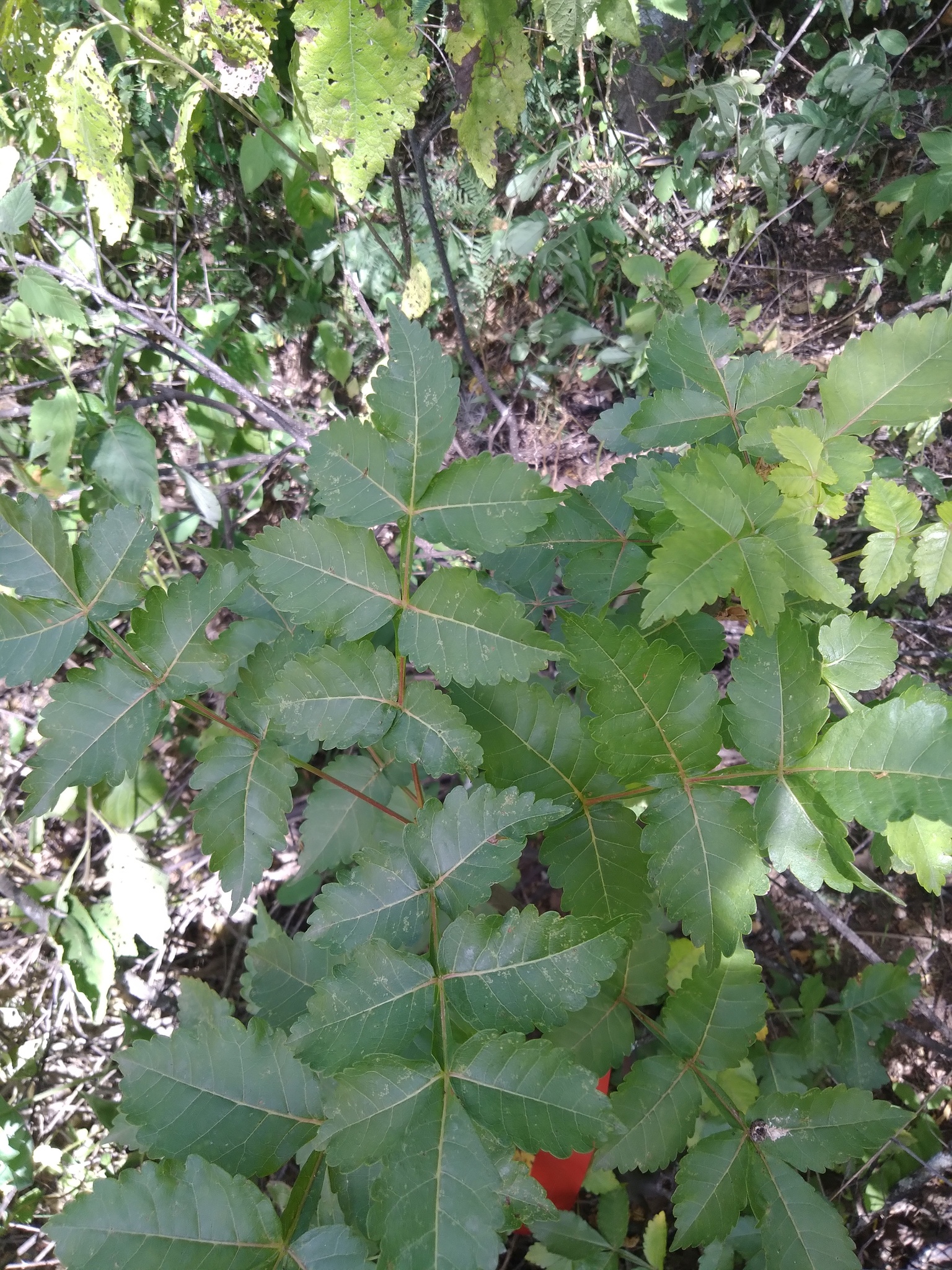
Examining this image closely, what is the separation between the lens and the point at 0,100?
2.11m

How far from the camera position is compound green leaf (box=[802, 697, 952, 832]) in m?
0.95

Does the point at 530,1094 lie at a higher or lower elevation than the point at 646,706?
lower

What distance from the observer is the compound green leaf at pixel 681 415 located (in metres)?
1.22

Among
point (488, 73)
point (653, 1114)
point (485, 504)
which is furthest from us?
point (488, 73)

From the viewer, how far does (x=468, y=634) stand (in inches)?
44.5

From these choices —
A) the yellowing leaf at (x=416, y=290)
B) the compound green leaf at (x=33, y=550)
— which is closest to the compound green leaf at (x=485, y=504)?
the compound green leaf at (x=33, y=550)

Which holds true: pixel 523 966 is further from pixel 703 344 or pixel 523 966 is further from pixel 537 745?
pixel 703 344

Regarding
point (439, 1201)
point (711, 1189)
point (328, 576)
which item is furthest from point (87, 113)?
point (711, 1189)

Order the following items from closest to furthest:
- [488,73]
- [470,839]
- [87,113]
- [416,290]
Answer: [470,839] → [488,73] → [87,113] → [416,290]

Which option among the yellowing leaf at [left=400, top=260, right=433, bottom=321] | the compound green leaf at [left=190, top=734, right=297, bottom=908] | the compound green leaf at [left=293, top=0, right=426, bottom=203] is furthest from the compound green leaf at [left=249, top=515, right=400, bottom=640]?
the yellowing leaf at [left=400, top=260, right=433, bottom=321]

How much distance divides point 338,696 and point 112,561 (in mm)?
442

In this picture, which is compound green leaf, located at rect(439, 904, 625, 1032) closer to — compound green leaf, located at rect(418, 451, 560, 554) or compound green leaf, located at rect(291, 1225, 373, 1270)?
compound green leaf, located at rect(291, 1225, 373, 1270)

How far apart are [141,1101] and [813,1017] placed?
4.76 ft

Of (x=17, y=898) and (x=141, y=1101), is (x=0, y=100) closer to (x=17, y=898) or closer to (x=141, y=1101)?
(x=17, y=898)
